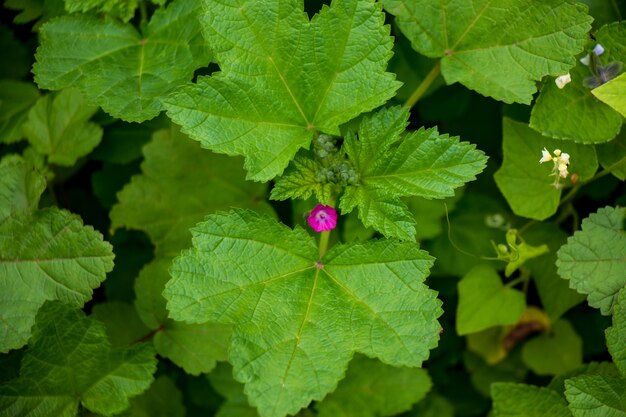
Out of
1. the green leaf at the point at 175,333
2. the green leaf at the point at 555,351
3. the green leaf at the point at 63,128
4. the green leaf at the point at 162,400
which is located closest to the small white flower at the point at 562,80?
the green leaf at the point at 555,351

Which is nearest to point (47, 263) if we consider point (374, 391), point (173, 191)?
point (173, 191)

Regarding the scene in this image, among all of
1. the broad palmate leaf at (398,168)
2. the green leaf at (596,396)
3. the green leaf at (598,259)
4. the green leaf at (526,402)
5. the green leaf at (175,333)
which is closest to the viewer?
the broad palmate leaf at (398,168)

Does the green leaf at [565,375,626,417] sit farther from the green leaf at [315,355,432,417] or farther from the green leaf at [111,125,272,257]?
the green leaf at [111,125,272,257]

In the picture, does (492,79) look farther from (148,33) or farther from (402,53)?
(148,33)

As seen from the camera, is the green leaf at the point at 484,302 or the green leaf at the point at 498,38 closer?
the green leaf at the point at 498,38

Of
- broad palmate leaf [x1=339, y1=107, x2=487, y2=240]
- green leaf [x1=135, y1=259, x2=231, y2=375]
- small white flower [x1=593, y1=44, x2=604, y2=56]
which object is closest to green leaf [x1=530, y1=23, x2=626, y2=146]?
small white flower [x1=593, y1=44, x2=604, y2=56]

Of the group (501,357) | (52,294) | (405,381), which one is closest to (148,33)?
(52,294)

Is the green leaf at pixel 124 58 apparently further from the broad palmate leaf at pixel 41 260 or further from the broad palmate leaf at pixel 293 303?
the broad palmate leaf at pixel 293 303
